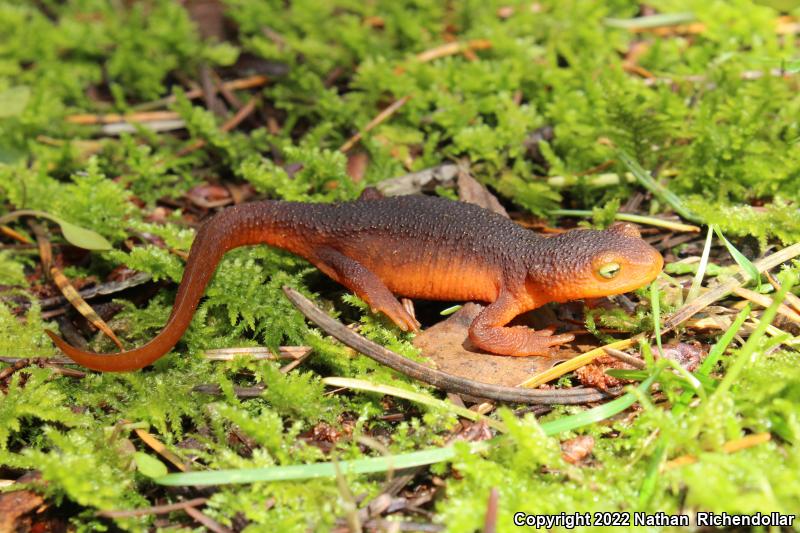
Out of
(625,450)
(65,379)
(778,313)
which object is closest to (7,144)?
(65,379)

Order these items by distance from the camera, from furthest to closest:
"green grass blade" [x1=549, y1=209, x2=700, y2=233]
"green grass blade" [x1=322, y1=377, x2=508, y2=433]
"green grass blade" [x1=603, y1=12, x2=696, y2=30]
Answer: "green grass blade" [x1=603, y1=12, x2=696, y2=30], "green grass blade" [x1=549, y1=209, x2=700, y2=233], "green grass blade" [x1=322, y1=377, x2=508, y2=433]

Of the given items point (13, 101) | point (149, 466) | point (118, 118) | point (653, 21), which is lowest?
point (149, 466)

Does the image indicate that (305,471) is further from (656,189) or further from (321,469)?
(656,189)

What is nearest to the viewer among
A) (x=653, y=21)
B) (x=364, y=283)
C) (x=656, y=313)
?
(x=656, y=313)

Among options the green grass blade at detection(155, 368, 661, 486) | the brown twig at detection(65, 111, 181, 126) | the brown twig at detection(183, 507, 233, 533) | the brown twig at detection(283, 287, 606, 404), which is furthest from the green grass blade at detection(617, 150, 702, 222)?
the brown twig at detection(65, 111, 181, 126)

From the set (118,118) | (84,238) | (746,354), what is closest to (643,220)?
(746,354)

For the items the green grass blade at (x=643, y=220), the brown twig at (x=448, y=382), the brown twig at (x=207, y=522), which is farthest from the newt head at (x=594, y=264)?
the brown twig at (x=207, y=522)

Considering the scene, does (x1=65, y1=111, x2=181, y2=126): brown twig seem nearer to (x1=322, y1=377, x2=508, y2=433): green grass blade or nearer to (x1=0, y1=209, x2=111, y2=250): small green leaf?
(x1=0, y1=209, x2=111, y2=250): small green leaf
